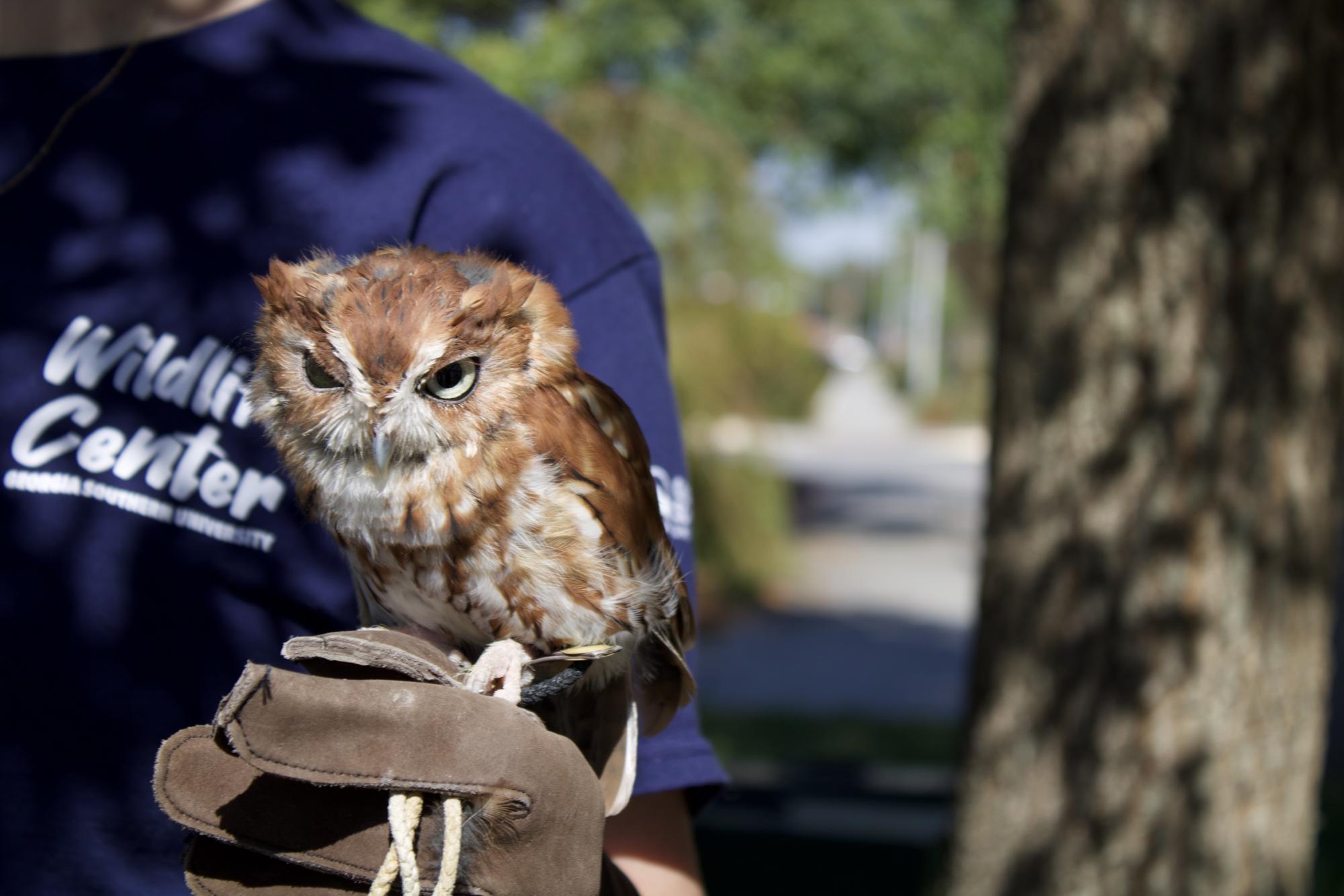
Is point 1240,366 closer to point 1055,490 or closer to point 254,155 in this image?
point 1055,490

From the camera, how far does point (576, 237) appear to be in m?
1.75

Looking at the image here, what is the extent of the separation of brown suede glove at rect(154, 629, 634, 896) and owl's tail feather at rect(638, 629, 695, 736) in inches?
9.0

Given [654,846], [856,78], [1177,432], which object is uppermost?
[856,78]

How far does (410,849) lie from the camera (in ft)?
3.99

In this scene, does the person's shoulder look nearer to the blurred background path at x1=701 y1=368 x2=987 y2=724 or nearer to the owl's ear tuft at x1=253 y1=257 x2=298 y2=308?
the owl's ear tuft at x1=253 y1=257 x2=298 y2=308

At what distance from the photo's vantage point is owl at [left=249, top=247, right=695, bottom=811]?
3.93 ft

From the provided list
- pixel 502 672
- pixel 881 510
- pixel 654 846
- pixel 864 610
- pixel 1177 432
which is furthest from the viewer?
pixel 881 510

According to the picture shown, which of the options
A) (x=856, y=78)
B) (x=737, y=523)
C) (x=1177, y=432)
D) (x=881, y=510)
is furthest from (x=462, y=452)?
(x=881, y=510)

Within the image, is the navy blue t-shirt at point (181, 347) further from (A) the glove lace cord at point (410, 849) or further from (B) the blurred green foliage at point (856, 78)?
(B) the blurred green foliage at point (856, 78)

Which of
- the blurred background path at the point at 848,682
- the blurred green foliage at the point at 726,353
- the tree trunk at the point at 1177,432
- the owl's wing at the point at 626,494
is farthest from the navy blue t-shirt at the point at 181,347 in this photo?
the blurred green foliage at the point at 726,353

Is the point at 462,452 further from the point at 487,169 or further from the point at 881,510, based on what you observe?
the point at 881,510

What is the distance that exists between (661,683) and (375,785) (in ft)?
1.52

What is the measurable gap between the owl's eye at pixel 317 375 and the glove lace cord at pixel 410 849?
433mm

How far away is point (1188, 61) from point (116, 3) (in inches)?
113
